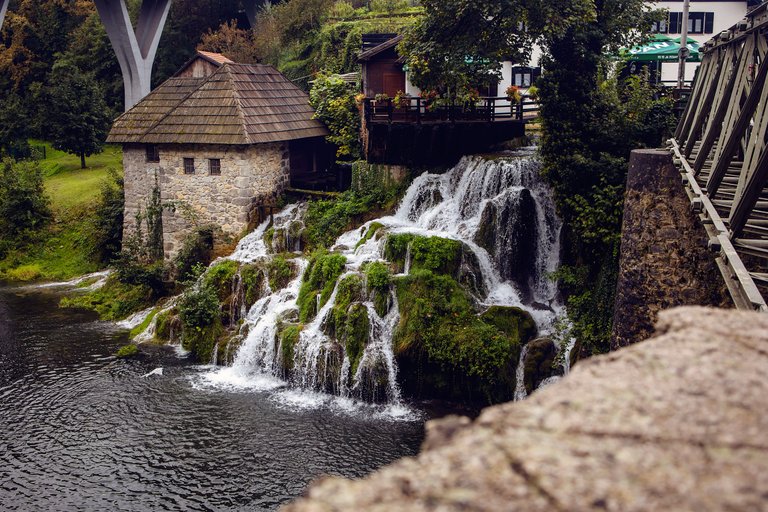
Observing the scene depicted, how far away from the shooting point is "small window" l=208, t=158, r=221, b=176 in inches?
1009

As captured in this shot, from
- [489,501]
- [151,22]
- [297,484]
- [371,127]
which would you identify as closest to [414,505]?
[489,501]

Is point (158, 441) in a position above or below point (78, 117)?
below

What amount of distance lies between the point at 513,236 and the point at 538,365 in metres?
3.69

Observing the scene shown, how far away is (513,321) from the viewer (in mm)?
17562

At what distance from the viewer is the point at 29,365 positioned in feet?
64.0

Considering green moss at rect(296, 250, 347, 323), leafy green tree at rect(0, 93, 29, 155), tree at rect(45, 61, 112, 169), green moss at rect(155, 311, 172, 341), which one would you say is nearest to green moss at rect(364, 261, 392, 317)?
green moss at rect(296, 250, 347, 323)

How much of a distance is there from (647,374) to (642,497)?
103cm

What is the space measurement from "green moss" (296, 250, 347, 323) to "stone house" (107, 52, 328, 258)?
6195 millimetres

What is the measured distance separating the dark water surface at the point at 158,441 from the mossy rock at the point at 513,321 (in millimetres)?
3078

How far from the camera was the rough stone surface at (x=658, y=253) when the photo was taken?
13.1 metres

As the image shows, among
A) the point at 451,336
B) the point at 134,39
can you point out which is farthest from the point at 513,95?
the point at 134,39

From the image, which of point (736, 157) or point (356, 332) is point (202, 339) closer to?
point (356, 332)

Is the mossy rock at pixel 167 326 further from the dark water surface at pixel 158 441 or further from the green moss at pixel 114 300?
the green moss at pixel 114 300

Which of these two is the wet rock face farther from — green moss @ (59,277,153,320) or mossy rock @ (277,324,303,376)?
green moss @ (59,277,153,320)
